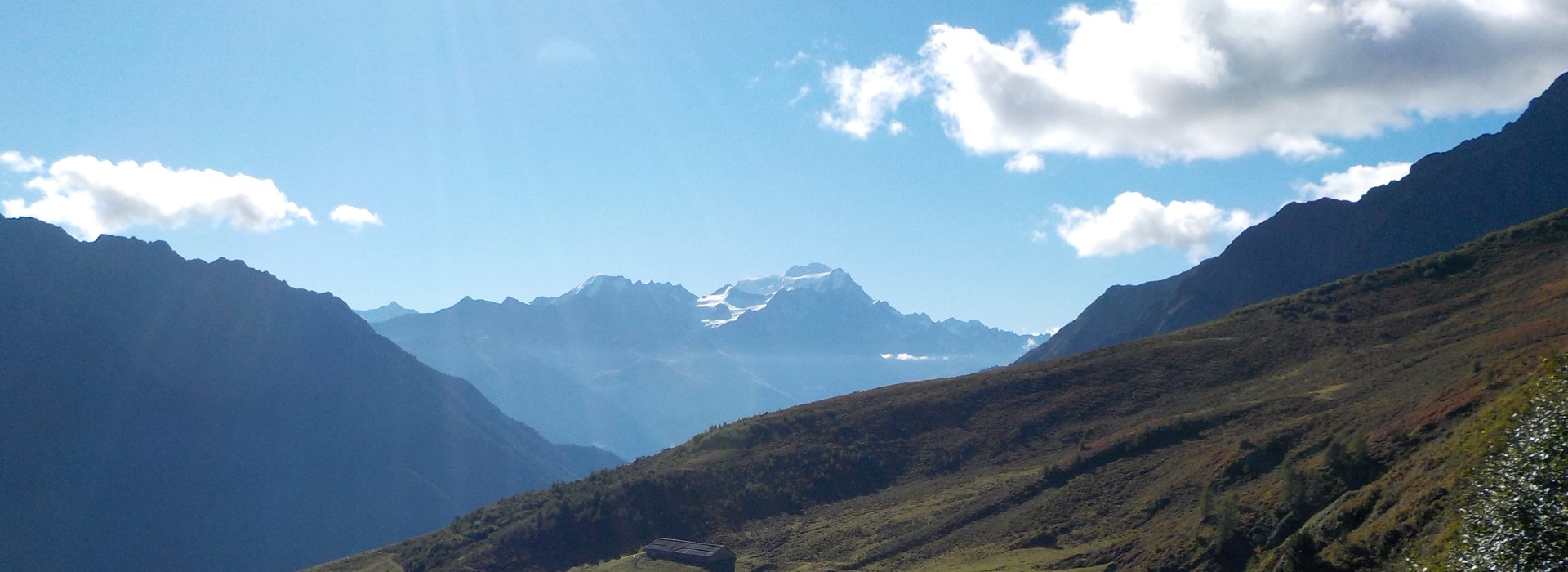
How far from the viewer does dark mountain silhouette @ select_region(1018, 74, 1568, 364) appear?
492 feet

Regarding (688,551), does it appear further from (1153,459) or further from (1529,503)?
(1529,503)

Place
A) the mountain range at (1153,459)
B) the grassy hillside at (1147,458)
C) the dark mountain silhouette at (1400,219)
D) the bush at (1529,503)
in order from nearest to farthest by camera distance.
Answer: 1. the bush at (1529,503)
2. the mountain range at (1153,459)
3. the grassy hillside at (1147,458)
4. the dark mountain silhouette at (1400,219)

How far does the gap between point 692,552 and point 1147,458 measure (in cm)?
2953

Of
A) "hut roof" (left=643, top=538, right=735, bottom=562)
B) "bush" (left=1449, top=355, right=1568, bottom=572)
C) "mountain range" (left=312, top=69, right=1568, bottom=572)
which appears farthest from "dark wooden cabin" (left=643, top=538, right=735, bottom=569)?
"bush" (left=1449, top=355, right=1568, bottom=572)

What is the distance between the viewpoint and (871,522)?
67.0m

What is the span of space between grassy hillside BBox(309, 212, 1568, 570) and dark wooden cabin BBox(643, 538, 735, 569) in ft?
7.35

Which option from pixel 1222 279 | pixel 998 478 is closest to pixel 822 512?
pixel 998 478

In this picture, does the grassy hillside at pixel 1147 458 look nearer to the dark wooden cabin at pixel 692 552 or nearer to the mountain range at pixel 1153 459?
the mountain range at pixel 1153 459

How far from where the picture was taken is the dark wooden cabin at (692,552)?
62344 mm

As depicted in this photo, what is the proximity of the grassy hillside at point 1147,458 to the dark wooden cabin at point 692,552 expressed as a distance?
7.35 ft

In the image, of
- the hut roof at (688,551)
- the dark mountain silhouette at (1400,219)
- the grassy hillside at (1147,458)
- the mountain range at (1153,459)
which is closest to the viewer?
the mountain range at (1153,459)

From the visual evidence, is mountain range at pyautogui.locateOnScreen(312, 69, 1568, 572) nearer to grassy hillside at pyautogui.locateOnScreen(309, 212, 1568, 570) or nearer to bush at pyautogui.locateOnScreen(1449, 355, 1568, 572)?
grassy hillside at pyautogui.locateOnScreen(309, 212, 1568, 570)

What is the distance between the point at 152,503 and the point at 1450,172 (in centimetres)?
23605

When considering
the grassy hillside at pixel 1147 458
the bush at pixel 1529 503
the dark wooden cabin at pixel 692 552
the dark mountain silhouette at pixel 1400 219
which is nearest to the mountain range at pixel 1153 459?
the grassy hillside at pixel 1147 458
